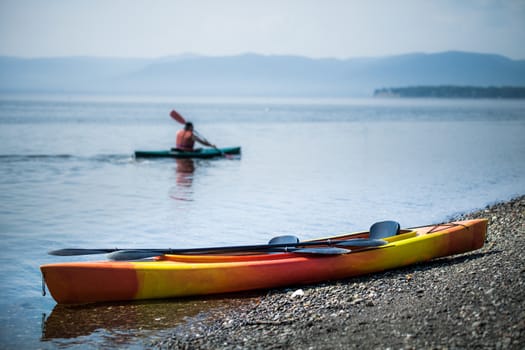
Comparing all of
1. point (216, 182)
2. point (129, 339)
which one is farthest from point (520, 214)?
point (216, 182)

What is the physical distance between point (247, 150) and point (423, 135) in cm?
1778

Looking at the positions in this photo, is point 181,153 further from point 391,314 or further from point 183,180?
point 391,314

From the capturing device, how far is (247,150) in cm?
3062

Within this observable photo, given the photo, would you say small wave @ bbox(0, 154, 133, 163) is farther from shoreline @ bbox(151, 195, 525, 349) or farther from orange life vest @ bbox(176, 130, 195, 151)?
shoreline @ bbox(151, 195, 525, 349)

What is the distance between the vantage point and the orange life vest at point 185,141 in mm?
21266

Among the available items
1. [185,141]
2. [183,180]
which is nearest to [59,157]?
[185,141]

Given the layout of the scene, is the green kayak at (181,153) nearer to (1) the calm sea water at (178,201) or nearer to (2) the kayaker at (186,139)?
(2) the kayaker at (186,139)

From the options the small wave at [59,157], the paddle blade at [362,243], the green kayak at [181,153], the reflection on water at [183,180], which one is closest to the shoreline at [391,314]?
the paddle blade at [362,243]

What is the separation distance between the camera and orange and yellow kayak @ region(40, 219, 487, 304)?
709 centimetres

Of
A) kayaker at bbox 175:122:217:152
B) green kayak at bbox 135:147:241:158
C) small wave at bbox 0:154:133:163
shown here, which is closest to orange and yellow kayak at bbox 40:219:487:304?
kayaker at bbox 175:122:217:152

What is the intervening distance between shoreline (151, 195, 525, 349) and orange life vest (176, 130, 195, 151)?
562 inches

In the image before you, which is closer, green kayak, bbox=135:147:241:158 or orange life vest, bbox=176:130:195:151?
orange life vest, bbox=176:130:195:151

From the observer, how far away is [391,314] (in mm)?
6082

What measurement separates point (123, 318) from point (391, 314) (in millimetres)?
3057
